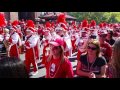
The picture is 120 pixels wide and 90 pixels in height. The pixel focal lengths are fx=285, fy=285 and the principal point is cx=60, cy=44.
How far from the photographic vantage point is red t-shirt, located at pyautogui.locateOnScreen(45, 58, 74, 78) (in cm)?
299

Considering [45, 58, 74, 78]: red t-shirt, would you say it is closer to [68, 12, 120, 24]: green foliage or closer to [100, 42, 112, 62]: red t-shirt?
[100, 42, 112, 62]: red t-shirt

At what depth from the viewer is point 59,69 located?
3107mm

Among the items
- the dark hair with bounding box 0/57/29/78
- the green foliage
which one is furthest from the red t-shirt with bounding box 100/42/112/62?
the dark hair with bounding box 0/57/29/78

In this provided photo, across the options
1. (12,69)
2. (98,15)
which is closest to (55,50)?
(12,69)

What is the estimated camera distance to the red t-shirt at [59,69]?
2.99 metres

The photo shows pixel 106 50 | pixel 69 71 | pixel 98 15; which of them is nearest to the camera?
pixel 69 71

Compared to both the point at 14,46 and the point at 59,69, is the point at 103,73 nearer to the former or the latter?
the point at 59,69

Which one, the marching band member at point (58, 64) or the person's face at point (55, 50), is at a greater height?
the person's face at point (55, 50)

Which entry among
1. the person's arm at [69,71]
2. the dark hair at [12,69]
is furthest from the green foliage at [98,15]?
the dark hair at [12,69]

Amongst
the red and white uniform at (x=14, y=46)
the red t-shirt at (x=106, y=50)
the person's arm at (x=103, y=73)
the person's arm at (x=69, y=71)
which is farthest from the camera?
the red and white uniform at (x=14, y=46)

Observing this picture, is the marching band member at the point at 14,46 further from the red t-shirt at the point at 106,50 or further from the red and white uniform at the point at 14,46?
the red t-shirt at the point at 106,50
